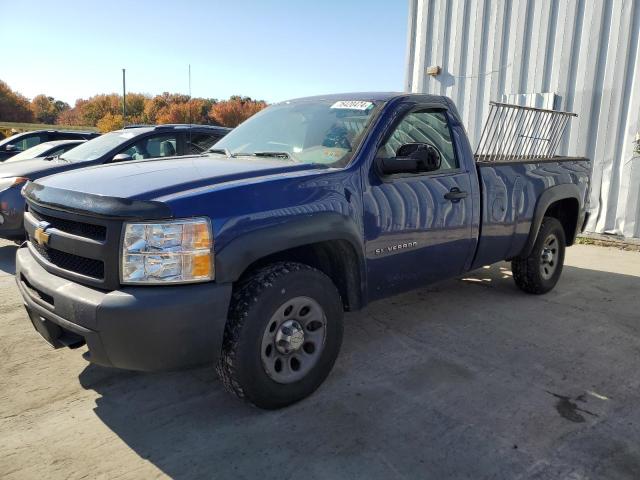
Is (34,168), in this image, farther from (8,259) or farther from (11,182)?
(8,259)

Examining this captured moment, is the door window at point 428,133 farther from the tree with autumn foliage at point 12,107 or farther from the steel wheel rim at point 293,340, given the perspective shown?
the tree with autumn foliage at point 12,107

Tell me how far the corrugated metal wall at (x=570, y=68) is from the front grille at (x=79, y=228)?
→ 8.37 metres

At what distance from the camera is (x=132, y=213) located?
2.48 m

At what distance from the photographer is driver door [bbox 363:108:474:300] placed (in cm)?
341

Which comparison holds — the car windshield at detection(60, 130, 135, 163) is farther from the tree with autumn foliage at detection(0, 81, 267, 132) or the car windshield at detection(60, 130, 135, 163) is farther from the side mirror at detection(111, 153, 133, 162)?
the tree with autumn foliage at detection(0, 81, 267, 132)

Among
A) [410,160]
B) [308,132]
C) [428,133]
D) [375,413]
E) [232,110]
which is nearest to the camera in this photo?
[375,413]

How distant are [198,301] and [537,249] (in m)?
3.79

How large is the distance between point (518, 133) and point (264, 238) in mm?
3909

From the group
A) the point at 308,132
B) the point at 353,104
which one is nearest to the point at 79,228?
the point at 308,132

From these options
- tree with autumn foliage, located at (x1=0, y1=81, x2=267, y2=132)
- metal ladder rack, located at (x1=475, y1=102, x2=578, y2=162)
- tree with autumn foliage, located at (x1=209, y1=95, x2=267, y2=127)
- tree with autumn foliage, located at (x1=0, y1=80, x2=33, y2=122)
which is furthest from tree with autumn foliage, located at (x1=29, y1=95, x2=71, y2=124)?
metal ladder rack, located at (x1=475, y1=102, x2=578, y2=162)

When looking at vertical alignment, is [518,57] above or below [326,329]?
above

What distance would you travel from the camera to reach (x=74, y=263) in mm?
2758

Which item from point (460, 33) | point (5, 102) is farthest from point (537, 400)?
point (5, 102)

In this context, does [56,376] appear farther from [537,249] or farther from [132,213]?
[537,249]
